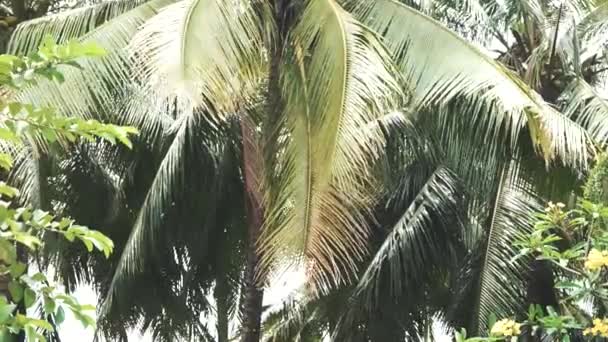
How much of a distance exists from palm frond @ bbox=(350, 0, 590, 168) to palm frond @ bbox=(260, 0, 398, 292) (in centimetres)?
21

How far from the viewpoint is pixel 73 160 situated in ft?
28.2

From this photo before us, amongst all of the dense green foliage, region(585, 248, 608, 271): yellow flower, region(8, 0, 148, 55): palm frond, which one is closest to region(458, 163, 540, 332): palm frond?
region(8, 0, 148, 55): palm frond

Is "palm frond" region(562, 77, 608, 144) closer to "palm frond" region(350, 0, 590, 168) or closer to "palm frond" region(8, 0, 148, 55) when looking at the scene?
"palm frond" region(350, 0, 590, 168)

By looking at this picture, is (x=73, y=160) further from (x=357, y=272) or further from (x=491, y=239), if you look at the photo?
(x=491, y=239)

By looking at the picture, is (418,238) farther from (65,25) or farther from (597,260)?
(597,260)

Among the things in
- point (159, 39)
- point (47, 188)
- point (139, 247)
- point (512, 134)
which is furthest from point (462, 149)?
point (47, 188)

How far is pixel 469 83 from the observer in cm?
512

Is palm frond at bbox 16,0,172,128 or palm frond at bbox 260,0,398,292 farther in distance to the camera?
palm frond at bbox 16,0,172,128

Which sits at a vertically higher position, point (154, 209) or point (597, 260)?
point (597, 260)

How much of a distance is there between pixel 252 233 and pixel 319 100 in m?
1.87

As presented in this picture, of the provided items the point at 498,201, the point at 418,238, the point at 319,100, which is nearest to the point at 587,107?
the point at 498,201

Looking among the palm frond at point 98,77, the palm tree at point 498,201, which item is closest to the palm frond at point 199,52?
the palm frond at point 98,77

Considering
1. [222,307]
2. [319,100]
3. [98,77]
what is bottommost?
[222,307]

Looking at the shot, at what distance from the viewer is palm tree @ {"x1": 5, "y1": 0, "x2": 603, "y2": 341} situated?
4.96 meters
